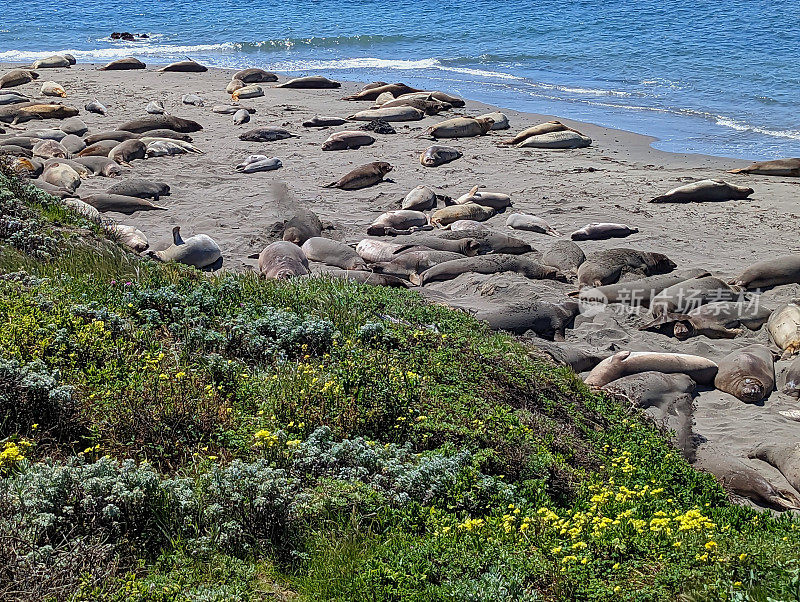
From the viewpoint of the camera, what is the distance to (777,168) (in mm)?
12492

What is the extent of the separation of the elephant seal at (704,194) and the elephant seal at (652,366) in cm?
502

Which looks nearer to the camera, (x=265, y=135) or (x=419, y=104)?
(x=265, y=135)

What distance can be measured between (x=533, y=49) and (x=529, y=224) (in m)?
16.7

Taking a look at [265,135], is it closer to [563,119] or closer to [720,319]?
[563,119]

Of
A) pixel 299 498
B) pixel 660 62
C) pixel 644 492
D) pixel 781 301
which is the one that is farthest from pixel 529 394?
pixel 660 62

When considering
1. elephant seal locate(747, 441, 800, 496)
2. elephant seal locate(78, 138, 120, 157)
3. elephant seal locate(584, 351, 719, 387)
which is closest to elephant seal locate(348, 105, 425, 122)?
elephant seal locate(78, 138, 120, 157)

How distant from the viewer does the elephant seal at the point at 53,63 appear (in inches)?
942

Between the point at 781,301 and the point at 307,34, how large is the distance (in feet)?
86.1

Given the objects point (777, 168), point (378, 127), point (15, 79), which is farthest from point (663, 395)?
point (15, 79)

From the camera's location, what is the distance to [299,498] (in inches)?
143

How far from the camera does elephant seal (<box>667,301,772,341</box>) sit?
780cm

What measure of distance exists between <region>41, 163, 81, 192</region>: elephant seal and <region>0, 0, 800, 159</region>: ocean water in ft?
34.6

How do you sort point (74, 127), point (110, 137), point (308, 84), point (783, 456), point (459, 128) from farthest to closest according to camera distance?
point (308, 84), point (459, 128), point (74, 127), point (110, 137), point (783, 456)

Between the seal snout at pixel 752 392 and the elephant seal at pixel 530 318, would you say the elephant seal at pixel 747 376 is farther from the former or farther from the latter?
the elephant seal at pixel 530 318
